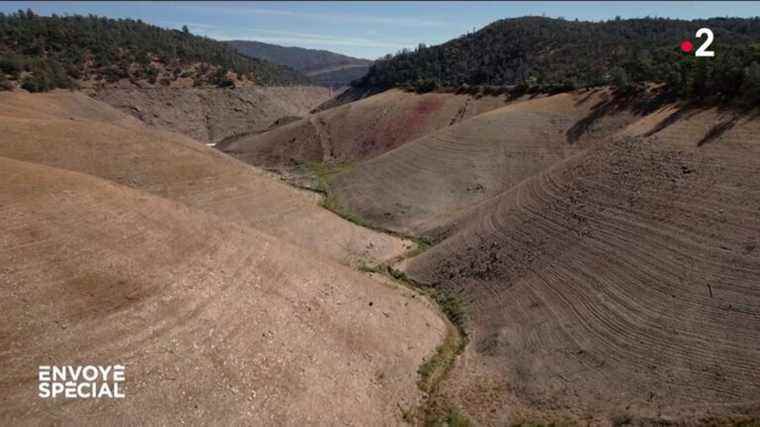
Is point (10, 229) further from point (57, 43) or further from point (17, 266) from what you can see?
point (57, 43)

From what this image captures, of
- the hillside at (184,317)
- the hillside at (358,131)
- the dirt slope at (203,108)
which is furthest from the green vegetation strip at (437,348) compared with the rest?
the dirt slope at (203,108)

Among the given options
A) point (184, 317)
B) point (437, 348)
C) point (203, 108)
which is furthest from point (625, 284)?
point (203, 108)

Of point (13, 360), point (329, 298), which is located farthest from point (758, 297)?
point (13, 360)

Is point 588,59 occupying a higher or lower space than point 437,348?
higher

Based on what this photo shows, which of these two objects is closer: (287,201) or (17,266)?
(17,266)

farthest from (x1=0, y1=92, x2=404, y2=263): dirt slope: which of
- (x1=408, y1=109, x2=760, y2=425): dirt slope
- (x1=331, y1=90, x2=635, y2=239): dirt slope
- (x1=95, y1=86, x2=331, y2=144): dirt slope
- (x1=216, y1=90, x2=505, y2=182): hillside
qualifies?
(x1=95, y1=86, x2=331, y2=144): dirt slope

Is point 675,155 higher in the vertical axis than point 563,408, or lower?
higher

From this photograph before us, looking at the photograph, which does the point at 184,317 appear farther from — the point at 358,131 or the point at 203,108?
the point at 203,108

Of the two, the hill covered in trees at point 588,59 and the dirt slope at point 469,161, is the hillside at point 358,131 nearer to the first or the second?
the hill covered in trees at point 588,59
